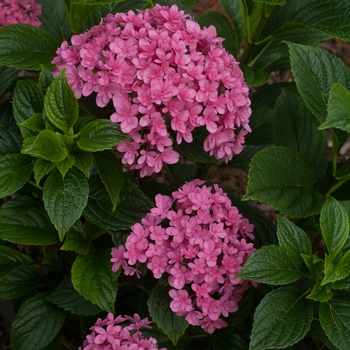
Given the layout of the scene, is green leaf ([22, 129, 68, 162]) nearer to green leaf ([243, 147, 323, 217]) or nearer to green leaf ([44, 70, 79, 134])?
green leaf ([44, 70, 79, 134])

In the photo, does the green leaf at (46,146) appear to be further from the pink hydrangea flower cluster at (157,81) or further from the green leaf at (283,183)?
the green leaf at (283,183)

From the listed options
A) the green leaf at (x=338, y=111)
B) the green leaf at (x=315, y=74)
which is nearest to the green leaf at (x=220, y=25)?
the green leaf at (x=315, y=74)

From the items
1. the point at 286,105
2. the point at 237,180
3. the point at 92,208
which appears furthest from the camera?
the point at 237,180

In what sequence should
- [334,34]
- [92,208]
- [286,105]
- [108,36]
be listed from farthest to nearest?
[286,105] < [334,34] < [92,208] < [108,36]

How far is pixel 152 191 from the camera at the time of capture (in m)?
2.04

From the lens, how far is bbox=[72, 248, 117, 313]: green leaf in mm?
1715

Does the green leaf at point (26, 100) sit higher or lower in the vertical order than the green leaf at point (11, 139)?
higher

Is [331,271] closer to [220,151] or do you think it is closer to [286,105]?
[220,151]

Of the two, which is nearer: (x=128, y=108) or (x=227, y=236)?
(x=128, y=108)

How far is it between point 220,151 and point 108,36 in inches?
19.1

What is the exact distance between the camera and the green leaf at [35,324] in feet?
6.33

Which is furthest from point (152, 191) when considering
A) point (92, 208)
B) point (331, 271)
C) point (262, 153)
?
point (331, 271)

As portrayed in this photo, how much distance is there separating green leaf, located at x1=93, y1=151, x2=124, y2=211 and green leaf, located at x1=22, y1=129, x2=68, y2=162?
137 millimetres

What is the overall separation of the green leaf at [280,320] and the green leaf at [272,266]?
0.07m
